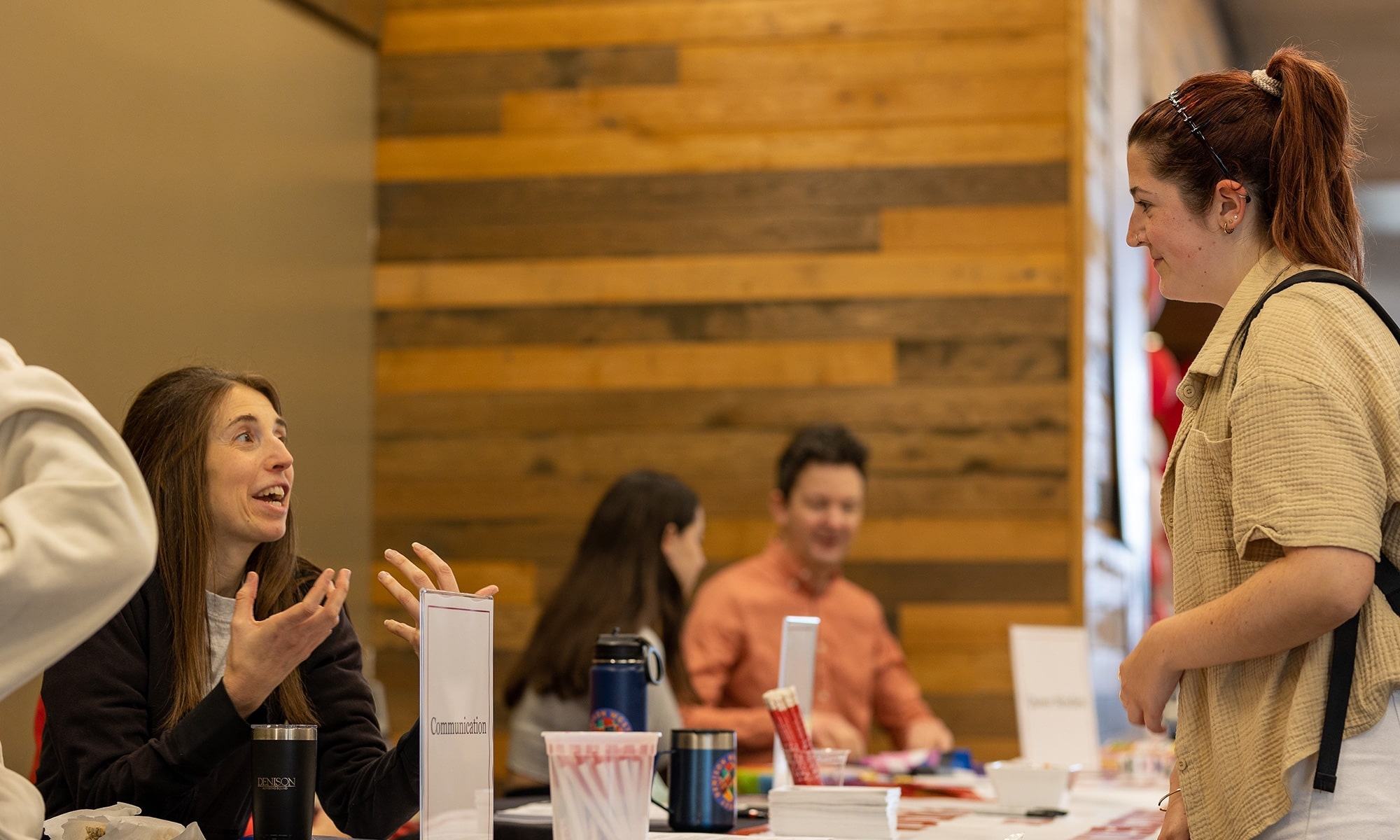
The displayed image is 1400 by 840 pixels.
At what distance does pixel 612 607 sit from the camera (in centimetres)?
315

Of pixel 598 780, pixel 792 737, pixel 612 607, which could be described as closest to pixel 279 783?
pixel 598 780

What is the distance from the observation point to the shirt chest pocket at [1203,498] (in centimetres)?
154

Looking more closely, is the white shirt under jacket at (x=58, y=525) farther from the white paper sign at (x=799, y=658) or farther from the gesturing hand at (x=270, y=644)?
the white paper sign at (x=799, y=658)

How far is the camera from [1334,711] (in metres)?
1.43

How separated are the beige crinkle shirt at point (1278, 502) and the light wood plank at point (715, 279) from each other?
2605 millimetres

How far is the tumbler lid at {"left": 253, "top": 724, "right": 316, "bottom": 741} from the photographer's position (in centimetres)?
155

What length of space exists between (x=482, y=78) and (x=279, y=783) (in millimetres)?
3342

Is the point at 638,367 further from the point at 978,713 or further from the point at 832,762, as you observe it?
the point at 832,762

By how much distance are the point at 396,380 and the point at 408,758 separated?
2.83 m

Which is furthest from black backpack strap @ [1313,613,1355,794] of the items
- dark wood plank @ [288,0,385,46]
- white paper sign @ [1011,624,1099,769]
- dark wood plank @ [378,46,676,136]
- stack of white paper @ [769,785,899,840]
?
dark wood plank @ [288,0,385,46]

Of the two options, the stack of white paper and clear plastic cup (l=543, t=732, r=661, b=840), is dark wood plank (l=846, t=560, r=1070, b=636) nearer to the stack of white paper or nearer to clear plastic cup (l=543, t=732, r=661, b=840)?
the stack of white paper

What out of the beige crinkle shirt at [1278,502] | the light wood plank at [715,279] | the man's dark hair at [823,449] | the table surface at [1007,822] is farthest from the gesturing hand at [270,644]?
the light wood plank at [715,279]

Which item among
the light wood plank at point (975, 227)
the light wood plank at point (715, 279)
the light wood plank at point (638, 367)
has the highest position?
the light wood plank at point (975, 227)

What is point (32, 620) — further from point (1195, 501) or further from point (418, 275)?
point (418, 275)
